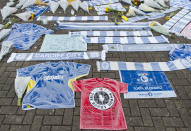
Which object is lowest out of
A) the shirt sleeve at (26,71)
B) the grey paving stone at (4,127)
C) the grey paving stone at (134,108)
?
the grey paving stone at (4,127)

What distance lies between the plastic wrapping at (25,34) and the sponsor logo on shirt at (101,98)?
3018 millimetres

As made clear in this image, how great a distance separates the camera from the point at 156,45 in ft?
17.9

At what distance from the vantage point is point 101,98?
3814 mm

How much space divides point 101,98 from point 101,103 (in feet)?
0.47

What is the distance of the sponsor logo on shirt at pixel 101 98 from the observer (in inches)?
145

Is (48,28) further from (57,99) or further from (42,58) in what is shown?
(57,99)

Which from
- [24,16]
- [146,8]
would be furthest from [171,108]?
[24,16]

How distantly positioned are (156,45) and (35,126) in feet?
15.2

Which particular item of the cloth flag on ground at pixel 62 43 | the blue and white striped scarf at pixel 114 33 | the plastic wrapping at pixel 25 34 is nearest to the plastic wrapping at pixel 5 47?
the plastic wrapping at pixel 25 34

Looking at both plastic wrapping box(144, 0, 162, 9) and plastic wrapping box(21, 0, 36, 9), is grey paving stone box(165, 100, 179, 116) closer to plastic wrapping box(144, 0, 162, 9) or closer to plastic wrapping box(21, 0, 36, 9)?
plastic wrapping box(144, 0, 162, 9)

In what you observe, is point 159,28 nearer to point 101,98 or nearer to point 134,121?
point 101,98

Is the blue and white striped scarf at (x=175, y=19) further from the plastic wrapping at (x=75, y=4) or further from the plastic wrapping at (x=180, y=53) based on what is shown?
the plastic wrapping at (x=75, y=4)

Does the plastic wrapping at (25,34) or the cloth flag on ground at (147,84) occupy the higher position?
the plastic wrapping at (25,34)

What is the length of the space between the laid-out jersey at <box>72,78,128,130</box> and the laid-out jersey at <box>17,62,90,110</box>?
0.28 m
